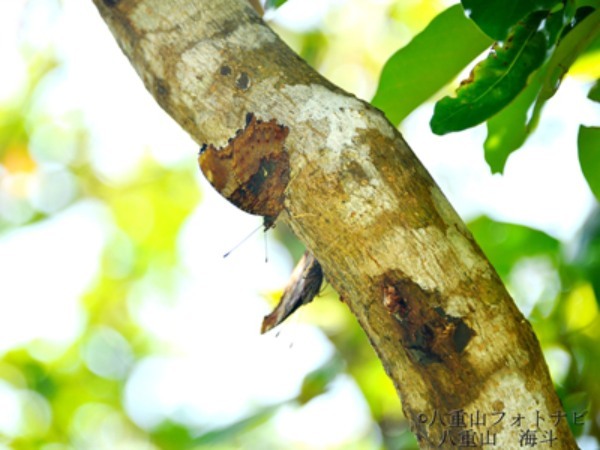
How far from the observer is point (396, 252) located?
2.25 feet

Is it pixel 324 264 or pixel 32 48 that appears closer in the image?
pixel 324 264

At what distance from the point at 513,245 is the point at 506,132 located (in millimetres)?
367

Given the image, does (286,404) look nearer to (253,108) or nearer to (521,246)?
(521,246)

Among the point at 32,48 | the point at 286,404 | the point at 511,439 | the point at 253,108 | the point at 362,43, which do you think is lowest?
the point at 511,439

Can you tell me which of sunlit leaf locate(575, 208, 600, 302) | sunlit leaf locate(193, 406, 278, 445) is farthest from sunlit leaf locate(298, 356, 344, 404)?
sunlit leaf locate(575, 208, 600, 302)

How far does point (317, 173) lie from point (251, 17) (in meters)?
0.24

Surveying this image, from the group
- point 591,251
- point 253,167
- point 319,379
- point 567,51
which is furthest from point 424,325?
point 319,379

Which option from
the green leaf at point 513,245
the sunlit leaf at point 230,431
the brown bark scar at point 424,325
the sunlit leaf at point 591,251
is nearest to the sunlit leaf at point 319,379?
the sunlit leaf at point 230,431

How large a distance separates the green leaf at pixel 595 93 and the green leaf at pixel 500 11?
0.24 m

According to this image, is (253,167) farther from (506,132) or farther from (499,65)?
(506,132)

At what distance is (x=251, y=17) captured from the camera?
85cm

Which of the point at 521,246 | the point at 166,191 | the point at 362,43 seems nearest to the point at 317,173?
the point at 521,246

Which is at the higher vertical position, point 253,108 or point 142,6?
point 142,6

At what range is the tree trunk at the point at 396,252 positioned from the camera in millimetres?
660
